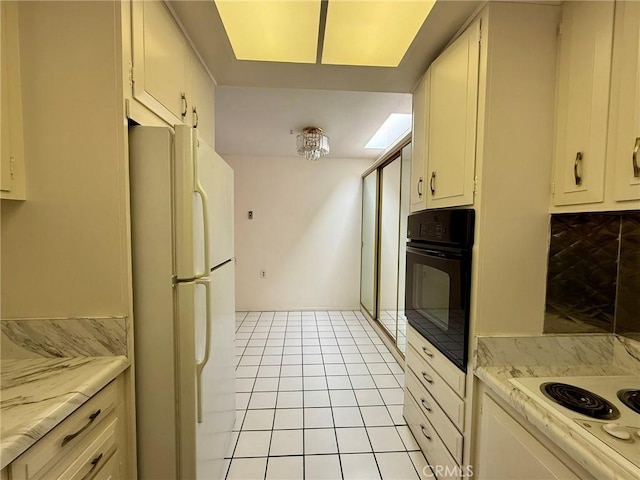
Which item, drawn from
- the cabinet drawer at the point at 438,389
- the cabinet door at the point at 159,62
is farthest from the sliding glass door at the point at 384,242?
the cabinet door at the point at 159,62

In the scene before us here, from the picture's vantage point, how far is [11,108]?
979mm

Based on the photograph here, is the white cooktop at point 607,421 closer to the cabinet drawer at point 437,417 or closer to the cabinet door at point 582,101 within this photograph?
the cabinet drawer at point 437,417

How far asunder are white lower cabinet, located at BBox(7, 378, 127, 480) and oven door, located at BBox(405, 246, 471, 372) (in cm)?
139

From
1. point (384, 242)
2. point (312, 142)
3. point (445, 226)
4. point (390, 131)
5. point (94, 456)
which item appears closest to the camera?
point (94, 456)

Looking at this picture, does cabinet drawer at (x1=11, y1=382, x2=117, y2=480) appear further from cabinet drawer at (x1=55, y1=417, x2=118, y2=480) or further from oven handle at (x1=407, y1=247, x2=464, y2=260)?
oven handle at (x1=407, y1=247, x2=464, y2=260)

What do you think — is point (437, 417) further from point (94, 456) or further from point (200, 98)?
point (200, 98)

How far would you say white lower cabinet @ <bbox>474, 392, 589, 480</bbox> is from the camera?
0.87m

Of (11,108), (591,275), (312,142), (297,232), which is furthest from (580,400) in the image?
(297,232)

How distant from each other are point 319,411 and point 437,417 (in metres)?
0.94

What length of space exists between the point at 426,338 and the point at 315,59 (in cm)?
167

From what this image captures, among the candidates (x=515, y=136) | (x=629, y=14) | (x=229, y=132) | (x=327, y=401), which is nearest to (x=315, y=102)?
(x=229, y=132)

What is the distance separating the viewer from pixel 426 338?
64.1 inches

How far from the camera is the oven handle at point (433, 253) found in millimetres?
1305

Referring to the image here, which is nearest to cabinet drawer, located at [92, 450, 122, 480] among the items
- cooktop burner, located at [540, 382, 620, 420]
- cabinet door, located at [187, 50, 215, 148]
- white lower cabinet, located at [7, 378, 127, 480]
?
white lower cabinet, located at [7, 378, 127, 480]
